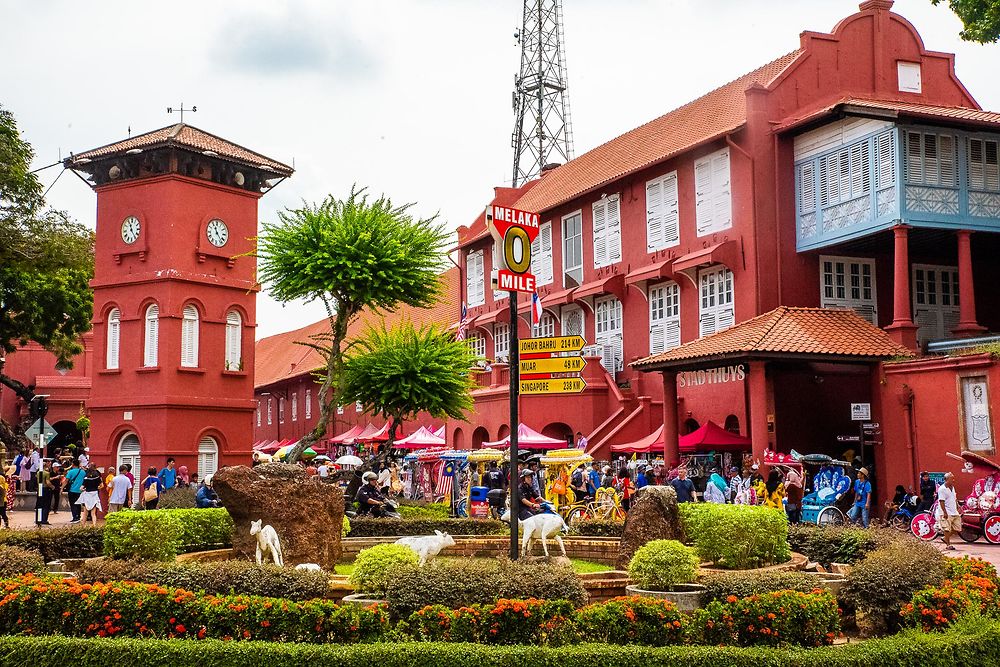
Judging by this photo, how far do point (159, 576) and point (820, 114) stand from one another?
64.6 feet

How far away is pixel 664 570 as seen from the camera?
1059 cm

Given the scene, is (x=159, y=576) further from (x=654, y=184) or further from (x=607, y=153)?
(x=607, y=153)

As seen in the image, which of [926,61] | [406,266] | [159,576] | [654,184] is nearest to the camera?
[159,576]

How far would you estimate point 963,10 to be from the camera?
72.0ft

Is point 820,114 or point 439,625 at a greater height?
point 820,114

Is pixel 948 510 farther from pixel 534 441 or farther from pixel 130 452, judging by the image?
pixel 130 452

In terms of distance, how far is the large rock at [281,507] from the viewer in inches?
559

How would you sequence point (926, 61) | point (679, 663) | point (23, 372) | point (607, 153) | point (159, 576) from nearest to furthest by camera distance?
1. point (679, 663)
2. point (159, 576)
3. point (926, 61)
4. point (607, 153)
5. point (23, 372)

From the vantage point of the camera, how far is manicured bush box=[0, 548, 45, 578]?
10953 mm

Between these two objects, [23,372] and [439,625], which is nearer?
[439,625]

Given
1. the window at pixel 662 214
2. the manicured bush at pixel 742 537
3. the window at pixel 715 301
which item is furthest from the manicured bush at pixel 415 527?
the window at pixel 662 214

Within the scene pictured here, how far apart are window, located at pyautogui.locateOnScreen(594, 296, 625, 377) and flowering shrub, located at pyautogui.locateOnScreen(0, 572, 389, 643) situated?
23338mm

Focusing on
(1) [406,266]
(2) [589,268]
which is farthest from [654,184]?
(1) [406,266]

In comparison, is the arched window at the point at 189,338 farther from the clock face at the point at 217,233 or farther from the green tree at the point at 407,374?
the green tree at the point at 407,374
